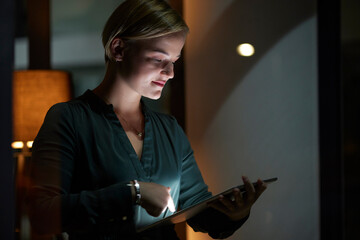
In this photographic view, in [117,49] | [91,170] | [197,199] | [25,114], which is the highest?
[117,49]

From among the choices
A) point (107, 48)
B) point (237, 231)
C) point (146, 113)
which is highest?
point (107, 48)

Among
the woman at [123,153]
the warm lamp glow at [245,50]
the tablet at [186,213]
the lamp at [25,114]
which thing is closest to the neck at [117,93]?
the woman at [123,153]

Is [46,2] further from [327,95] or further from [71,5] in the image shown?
[327,95]

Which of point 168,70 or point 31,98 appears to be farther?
point 168,70

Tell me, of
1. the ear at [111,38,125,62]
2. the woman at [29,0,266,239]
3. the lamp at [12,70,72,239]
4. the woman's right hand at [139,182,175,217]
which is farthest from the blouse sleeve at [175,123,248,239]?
the lamp at [12,70,72,239]

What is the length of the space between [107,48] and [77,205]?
305 mm

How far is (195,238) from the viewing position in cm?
94

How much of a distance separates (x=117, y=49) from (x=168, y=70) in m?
0.12

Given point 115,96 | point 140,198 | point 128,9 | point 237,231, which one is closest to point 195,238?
point 237,231

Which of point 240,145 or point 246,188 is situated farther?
point 240,145

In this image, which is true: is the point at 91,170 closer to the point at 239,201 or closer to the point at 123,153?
the point at 123,153

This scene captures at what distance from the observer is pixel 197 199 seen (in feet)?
3.09

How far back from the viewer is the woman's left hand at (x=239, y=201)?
844 mm

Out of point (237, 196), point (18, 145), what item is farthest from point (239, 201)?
point (18, 145)
